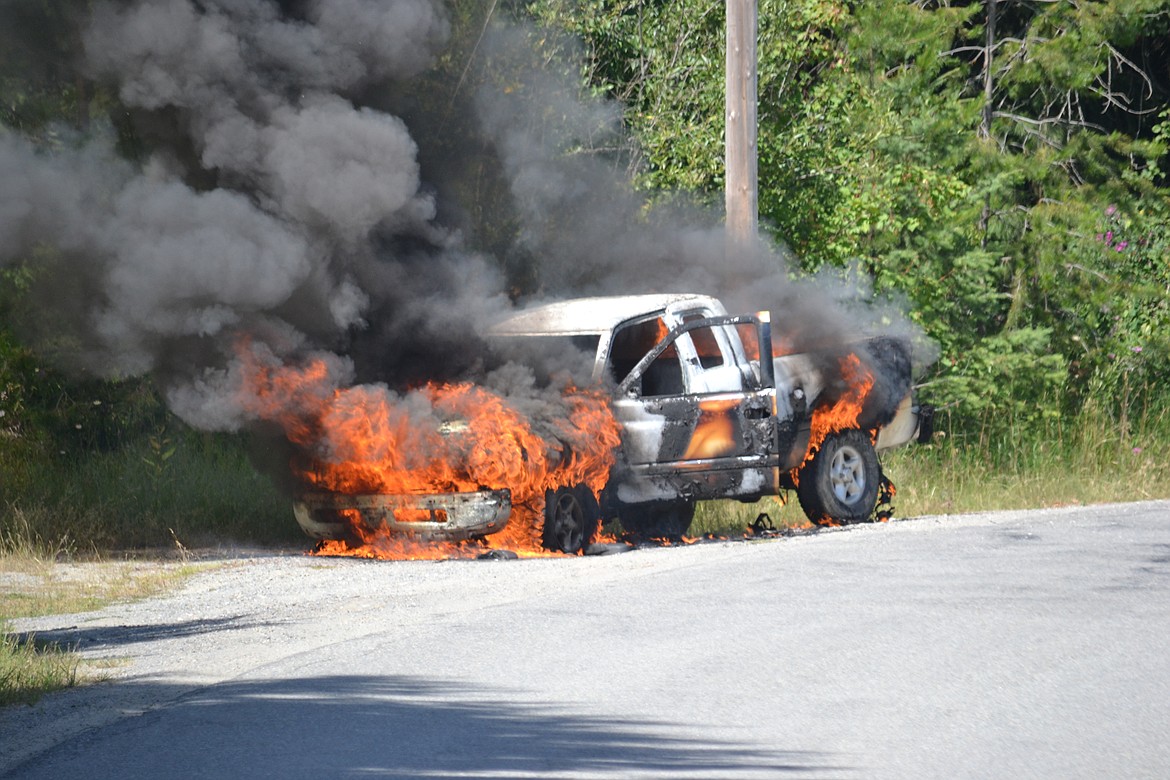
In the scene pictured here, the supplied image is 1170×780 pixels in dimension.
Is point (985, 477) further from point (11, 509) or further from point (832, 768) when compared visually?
point (832, 768)

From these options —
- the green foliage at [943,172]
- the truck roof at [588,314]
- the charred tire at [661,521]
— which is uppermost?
the green foliage at [943,172]

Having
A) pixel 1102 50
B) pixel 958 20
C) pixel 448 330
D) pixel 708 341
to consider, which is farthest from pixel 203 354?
pixel 1102 50

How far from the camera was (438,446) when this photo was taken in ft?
40.4

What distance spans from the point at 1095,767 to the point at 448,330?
30.9ft

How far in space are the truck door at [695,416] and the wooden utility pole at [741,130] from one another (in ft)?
9.21

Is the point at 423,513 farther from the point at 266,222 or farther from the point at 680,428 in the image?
the point at 266,222

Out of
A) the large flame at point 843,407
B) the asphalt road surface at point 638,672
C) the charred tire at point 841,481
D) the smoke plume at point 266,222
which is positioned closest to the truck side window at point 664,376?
the smoke plume at point 266,222

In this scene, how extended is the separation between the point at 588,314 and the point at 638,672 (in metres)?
6.54

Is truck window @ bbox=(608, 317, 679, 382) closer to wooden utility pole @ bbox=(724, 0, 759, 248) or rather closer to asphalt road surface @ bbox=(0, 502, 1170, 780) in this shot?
asphalt road surface @ bbox=(0, 502, 1170, 780)

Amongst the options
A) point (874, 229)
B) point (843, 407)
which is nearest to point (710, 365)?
point (843, 407)

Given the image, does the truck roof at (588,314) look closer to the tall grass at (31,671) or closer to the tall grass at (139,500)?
the tall grass at (139,500)

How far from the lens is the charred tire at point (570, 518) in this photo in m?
12.6

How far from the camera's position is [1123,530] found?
42.8 feet

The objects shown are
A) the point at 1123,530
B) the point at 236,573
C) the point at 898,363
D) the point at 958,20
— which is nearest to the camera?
the point at 236,573
